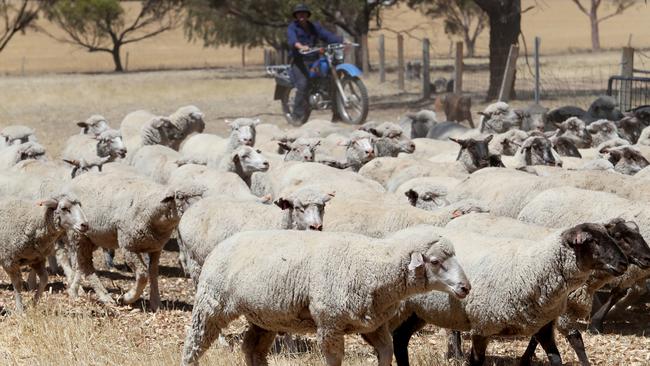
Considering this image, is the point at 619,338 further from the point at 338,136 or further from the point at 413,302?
the point at 338,136

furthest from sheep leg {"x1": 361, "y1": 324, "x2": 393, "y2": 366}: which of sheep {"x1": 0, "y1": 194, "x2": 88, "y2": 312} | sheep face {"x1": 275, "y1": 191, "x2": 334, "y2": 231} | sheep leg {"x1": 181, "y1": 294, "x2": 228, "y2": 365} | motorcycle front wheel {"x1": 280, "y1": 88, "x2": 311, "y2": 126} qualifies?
motorcycle front wheel {"x1": 280, "y1": 88, "x2": 311, "y2": 126}

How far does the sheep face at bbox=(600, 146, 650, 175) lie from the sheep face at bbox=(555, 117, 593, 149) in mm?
2794

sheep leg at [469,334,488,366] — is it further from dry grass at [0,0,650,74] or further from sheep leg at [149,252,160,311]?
dry grass at [0,0,650,74]

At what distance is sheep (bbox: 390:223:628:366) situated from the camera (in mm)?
6973

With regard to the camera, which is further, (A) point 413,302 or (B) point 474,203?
(B) point 474,203

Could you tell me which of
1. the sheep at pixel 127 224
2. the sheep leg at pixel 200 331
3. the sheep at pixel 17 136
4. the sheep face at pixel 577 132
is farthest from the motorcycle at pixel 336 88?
the sheep leg at pixel 200 331

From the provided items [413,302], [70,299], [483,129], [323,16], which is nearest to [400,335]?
[413,302]

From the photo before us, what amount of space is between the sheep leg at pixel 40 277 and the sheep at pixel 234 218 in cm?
143

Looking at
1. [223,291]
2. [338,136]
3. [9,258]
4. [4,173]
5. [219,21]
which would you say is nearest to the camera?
[223,291]

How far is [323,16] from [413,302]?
3240cm

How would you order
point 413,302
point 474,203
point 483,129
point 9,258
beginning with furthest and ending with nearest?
1. point 483,129
2. point 9,258
3. point 474,203
4. point 413,302

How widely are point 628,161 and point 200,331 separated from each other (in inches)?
247

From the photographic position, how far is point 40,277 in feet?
32.6

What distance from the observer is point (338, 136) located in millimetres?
15203
